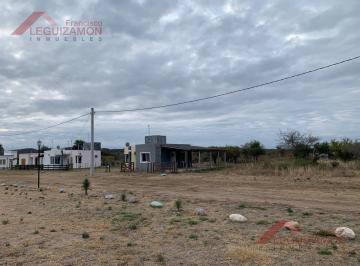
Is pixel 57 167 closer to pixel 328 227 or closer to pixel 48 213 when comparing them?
pixel 48 213

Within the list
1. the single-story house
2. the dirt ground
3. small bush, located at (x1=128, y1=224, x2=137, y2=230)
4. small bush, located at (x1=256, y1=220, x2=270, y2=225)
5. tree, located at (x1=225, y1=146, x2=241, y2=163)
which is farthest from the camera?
the single-story house

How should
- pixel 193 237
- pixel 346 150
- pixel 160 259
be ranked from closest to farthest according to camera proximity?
pixel 160 259 < pixel 193 237 < pixel 346 150

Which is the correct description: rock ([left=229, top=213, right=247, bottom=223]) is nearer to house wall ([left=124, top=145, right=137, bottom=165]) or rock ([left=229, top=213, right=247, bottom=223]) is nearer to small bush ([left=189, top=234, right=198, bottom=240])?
small bush ([left=189, top=234, right=198, bottom=240])

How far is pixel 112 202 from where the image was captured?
13.5m

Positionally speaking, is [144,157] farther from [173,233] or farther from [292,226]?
[292,226]

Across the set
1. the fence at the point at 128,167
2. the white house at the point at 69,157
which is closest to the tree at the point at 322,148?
the fence at the point at 128,167

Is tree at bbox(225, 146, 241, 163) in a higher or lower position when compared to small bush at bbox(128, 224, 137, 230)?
higher

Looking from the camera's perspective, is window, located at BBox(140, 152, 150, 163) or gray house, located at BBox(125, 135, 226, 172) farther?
window, located at BBox(140, 152, 150, 163)

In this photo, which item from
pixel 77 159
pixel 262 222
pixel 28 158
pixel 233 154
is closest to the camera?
pixel 262 222

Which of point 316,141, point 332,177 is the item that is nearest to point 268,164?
point 332,177

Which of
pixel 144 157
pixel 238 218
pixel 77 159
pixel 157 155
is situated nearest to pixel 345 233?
pixel 238 218

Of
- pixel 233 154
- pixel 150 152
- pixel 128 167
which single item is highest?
pixel 150 152

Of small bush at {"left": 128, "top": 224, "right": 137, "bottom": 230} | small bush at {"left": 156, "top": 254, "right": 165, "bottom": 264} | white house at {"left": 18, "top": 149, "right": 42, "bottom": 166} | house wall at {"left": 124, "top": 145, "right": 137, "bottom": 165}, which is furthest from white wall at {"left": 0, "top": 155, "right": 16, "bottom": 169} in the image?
small bush at {"left": 156, "top": 254, "right": 165, "bottom": 264}

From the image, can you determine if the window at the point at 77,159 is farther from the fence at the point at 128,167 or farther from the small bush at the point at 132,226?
the small bush at the point at 132,226
